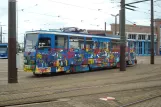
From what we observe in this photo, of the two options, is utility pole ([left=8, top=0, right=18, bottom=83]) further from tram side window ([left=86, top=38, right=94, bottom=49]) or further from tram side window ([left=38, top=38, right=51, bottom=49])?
tram side window ([left=86, top=38, right=94, bottom=49])

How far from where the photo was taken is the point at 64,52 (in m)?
22.7

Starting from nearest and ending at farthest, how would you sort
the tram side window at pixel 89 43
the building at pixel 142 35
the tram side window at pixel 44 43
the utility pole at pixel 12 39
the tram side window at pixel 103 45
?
the utility pole at pixel 12 39
the tram side window at pixel 44 43
the tram side window at pixel 89 43
the tram side window at pixel 103 45
the building at pixel 142 35

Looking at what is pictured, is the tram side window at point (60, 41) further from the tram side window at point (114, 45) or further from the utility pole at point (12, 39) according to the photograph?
the tram side window at point (114, 45)

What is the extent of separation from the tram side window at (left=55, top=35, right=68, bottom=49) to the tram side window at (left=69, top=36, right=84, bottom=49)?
0.67m

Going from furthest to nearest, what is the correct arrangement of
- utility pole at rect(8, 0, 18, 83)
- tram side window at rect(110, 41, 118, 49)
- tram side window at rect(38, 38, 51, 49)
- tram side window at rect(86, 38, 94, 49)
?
1. tram side window at rect(110, 41, 118, 49)
2. tram side window at rect(86, 38, 94, 49)
3. tram side window at rect(38, 38, 51, 49)
4. utility pole at rect(8, 0, 18, 83)

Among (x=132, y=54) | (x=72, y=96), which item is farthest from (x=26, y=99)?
(x=132, y=54)

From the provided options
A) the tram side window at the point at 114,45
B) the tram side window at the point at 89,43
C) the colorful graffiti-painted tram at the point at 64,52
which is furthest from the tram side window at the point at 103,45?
the tram side window at the point at 89,43

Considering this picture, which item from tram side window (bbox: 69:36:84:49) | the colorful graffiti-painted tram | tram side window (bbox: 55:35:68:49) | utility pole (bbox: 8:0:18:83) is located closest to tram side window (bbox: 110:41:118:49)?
the colorful graffiti-painted tram

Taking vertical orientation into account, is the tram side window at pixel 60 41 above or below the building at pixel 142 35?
below

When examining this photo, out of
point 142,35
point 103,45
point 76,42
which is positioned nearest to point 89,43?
point 76,42

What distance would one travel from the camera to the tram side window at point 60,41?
871 inches

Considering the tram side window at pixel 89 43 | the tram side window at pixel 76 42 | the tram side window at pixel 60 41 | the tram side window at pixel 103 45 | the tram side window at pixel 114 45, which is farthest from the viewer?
the tram side window at pixel 114 45

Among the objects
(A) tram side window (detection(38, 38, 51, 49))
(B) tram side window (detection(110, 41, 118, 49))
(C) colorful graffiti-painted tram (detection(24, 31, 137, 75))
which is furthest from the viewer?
(B) tram side window (detection(110, 41, 118, 49))

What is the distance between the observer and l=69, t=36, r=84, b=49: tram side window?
23.5 m
